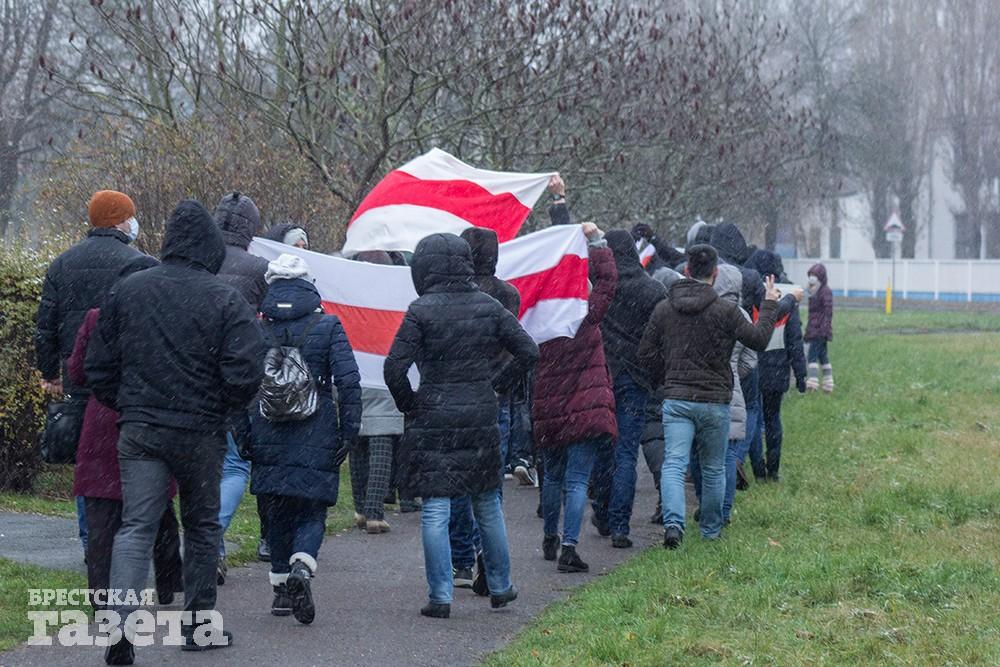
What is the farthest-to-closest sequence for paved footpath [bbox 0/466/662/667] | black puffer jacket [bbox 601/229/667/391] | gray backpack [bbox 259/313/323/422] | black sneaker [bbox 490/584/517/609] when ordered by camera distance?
black puffer jacket [bbox 601/229/667/391] → black sneaker [bbox 490/584/517/609] → gray backpack [bbox 259/313/323/422] → paved footpath [bbox 0/466/662/667]

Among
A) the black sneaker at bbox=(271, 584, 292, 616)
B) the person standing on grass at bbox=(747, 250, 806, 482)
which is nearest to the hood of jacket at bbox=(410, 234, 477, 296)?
the black sneaker at bbox=(271, 584, 292, 616)

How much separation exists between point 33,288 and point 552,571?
406cm

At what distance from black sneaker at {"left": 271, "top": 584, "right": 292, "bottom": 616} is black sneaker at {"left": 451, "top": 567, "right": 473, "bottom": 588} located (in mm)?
1169

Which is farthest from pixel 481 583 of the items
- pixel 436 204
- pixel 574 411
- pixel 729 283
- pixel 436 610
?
pixel 729 283

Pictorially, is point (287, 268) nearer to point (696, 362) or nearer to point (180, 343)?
point (180, 343)

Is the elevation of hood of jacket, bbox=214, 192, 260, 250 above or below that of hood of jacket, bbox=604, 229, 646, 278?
above

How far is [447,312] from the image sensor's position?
23.2ft

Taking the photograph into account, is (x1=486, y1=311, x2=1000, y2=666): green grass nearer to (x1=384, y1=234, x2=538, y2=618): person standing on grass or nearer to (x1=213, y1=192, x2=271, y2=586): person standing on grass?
(x1=384, y1=234, x2=538, y2=618): person standing on grass

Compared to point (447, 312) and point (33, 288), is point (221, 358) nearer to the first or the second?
point (447, 312)

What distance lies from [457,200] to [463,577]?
2686mm

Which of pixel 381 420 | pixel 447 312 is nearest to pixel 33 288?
pixel 381 420

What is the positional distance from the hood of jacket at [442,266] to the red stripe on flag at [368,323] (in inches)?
69.8

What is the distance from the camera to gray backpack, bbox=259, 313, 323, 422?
6.84m

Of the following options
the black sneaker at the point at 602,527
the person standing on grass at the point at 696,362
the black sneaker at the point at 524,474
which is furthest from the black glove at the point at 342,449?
the black sneaker at the point at 524,474
